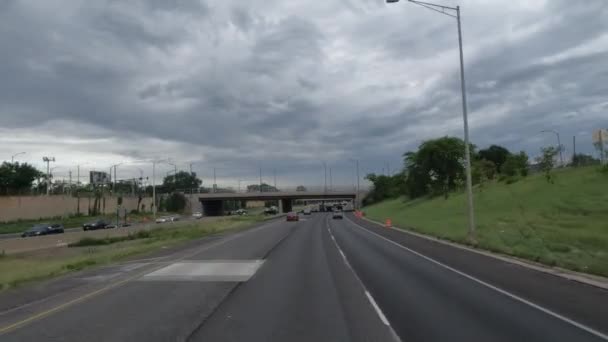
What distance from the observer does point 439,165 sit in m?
83.2

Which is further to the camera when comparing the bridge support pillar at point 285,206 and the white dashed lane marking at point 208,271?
the bridge support pillar at point 285,206

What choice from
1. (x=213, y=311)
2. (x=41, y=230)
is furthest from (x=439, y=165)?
(x=213, y=311)

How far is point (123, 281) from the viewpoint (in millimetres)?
16266

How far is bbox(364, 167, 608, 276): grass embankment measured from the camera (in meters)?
20.1

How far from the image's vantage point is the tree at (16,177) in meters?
92.4

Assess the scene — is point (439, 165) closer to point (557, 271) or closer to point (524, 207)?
point (524, 207)

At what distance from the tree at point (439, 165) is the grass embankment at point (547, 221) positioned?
1942 cm

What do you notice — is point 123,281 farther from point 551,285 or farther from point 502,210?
point 502,210

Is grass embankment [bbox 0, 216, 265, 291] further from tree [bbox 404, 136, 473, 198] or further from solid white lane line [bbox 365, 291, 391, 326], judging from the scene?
tree [bbox 404, 136, 473, 198]

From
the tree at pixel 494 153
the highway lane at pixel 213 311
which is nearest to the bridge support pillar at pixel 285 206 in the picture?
the tree at pixel 494 153

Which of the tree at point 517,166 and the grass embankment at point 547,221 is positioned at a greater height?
the tree at point 517,166

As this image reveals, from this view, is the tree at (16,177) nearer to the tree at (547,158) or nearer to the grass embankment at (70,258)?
the grass embankment at (70,258)

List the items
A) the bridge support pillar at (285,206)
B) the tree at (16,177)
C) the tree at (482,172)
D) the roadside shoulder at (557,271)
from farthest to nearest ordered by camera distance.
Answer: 1. the bridge support pillar at (285,206)
2. the tree at (16,177)
3. the tree at (482,172)
4. the roadside shoulder at (557,271)

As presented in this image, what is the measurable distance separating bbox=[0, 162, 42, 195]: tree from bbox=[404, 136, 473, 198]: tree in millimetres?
63754
